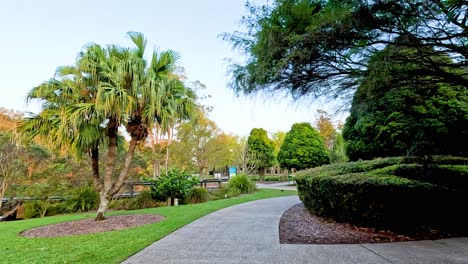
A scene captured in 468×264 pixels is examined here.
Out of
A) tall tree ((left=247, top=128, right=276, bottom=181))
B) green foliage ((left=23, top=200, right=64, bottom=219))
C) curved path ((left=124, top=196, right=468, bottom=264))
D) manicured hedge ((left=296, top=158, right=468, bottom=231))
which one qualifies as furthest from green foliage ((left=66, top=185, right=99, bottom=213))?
tall tree ((left=247, top=128, right=276, bottom=181))

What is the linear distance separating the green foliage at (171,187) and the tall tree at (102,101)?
13.3ft

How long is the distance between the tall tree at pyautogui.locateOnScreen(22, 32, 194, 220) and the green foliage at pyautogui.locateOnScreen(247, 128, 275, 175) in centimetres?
2036

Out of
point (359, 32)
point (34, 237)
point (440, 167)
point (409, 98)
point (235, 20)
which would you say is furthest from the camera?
point (409, 98)

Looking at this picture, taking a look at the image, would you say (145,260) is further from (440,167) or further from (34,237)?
(440,167)

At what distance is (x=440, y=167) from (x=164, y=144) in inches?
645

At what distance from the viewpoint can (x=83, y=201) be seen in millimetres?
9727

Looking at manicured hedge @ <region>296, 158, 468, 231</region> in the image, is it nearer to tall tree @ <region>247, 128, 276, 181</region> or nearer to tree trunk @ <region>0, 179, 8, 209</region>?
tree trunk @ <region>0, 179, 8, 209</region>

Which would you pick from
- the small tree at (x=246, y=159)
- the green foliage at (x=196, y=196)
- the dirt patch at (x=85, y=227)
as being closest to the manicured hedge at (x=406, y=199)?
the dirt patch at (x=85, y=227)

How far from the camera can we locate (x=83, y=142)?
5938 mm

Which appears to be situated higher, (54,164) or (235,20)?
(235,20)

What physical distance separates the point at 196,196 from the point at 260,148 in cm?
1588

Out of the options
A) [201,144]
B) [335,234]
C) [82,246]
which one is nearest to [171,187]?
[82,246]

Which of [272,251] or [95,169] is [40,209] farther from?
[272,251]

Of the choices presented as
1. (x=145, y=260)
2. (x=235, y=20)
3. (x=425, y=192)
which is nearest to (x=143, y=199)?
(x=145, y=260)
